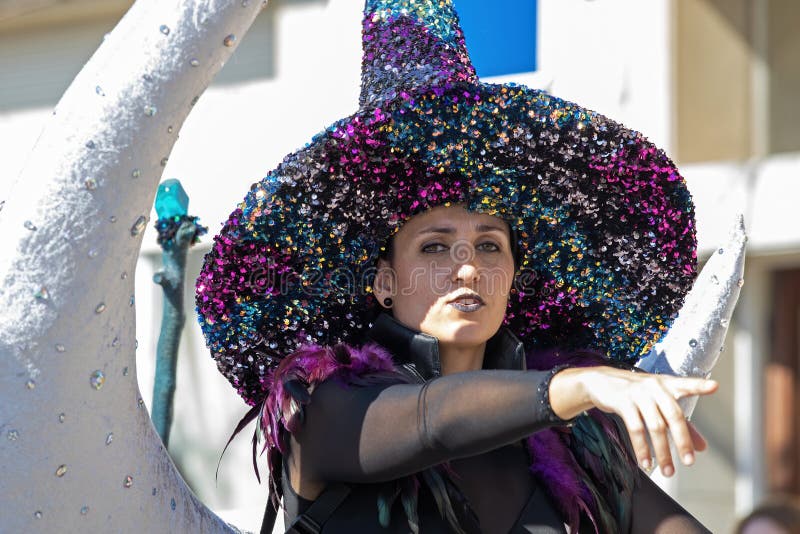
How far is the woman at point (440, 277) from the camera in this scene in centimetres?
199

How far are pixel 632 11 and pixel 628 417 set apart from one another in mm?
4411

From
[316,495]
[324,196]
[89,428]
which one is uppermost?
[324,196]

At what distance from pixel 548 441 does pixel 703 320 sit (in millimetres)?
578

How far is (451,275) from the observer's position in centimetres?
221

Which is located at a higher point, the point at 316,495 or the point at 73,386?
the point at 73,386

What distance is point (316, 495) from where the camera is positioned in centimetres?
199

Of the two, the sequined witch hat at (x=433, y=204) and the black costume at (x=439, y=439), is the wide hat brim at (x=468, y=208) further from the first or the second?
the black costume at (x=439, y=439)

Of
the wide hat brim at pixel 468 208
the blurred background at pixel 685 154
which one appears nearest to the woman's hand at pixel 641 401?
the wide hat brim at pixel 468 208

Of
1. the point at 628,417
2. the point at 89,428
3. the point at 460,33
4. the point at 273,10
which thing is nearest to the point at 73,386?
the point at 89,428

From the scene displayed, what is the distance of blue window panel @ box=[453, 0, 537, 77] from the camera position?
3.78 metres

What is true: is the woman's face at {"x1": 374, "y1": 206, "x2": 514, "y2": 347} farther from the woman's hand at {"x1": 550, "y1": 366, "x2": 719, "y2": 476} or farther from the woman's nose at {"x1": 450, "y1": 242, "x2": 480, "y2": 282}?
the woman's hand at {"x1": 550, "y1": 366, "x2": 719, "y2": 476}

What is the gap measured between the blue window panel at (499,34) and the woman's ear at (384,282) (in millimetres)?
1533

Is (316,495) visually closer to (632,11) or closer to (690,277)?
(690,277)

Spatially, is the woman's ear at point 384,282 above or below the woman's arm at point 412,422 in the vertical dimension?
above
